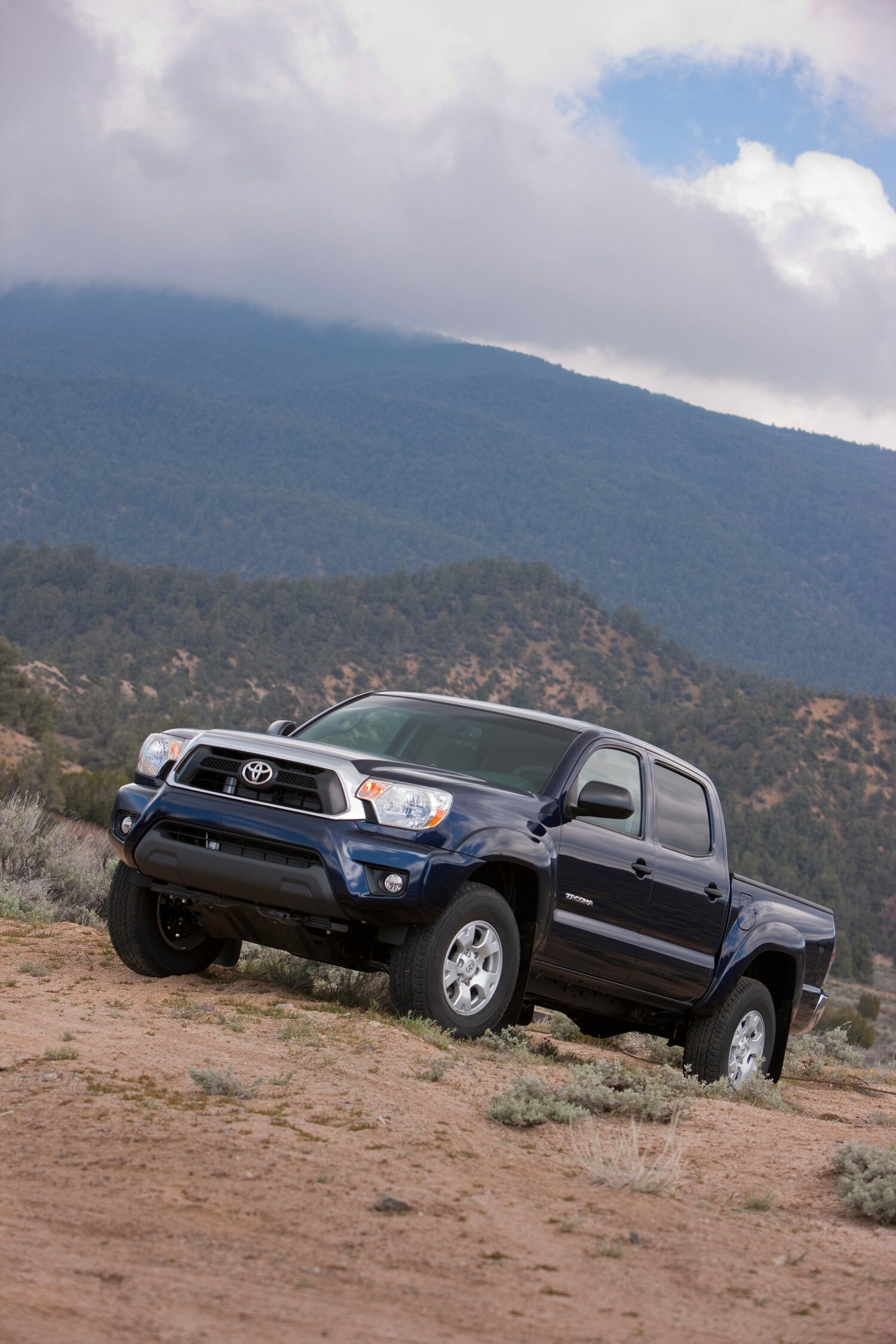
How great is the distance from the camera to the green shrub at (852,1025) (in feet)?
81.7

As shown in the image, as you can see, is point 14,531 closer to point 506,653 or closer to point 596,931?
point 506,653

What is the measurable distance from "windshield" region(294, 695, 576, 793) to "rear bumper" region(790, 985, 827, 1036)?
2.68 metres

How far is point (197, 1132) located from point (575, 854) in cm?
301

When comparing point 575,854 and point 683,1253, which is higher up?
point 575,854

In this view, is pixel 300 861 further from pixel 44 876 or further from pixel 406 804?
pixel 44 876

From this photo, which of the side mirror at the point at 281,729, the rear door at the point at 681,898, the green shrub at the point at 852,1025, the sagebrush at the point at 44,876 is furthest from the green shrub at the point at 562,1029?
the green shrub at the point at 852,1025

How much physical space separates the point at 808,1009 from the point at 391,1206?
5.55m

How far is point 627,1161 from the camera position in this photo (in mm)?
5004

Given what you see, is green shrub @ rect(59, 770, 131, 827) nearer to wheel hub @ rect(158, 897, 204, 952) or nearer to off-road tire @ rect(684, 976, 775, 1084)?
wheel hub @ rect(158, 897, 204, 952)

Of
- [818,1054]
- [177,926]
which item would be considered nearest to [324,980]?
[177,926]

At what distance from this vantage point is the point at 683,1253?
4293mm

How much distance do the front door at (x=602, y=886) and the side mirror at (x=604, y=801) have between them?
24cm

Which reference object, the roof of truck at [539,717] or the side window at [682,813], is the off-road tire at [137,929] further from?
the side window at [682,813]

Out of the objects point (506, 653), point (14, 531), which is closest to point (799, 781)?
point (506, 653)
